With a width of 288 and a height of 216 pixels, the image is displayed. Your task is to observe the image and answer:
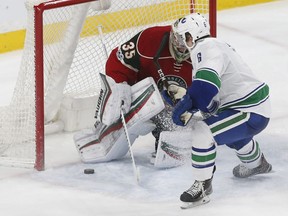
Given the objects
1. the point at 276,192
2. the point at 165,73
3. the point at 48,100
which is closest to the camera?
the point at 276,192

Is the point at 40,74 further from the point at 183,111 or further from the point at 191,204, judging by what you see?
the point at 191,204

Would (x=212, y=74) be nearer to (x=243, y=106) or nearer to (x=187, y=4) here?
(x=243, y=106)

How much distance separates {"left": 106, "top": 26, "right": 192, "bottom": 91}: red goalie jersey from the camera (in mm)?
4785

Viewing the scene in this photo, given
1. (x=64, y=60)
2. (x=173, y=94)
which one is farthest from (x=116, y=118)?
(x=64, y=60)

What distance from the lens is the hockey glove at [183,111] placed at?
4.27 metres

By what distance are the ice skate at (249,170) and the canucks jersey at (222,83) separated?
30cm

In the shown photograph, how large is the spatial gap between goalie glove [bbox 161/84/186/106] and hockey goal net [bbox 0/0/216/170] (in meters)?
0.43

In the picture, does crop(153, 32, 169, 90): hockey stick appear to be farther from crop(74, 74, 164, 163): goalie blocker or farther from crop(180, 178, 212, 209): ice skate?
crop(180, 178, 212, 209): ice skate

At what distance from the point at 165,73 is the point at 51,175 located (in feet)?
2.08

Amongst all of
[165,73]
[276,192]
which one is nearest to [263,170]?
[276,192]

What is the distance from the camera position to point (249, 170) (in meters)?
4.67

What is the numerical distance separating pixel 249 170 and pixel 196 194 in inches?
15.9

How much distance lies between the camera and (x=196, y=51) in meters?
4.31

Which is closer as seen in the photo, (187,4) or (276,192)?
(276,192)
